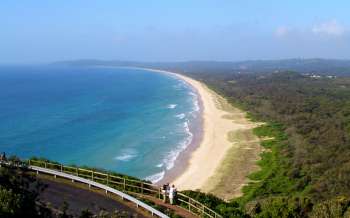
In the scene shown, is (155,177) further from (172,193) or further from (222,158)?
(172,193)

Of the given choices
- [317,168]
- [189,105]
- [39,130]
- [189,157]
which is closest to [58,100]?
[189,105]

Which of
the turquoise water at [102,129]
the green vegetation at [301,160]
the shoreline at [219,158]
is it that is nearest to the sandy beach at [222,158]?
the shoreline at [219,158]

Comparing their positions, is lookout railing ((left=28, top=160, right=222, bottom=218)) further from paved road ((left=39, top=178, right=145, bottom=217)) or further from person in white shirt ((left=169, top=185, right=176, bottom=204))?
paved road ((left=39, top=178, right=145, bottom=217))

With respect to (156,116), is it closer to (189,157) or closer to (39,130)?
(39,130)

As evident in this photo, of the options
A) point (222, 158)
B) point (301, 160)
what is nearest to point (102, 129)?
point (222, 158)

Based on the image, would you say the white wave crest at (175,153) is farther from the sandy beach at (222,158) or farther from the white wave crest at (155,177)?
the white wave crest at (155,177)

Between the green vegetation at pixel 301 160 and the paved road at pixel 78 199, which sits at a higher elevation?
the paved road at pixel 78 199
